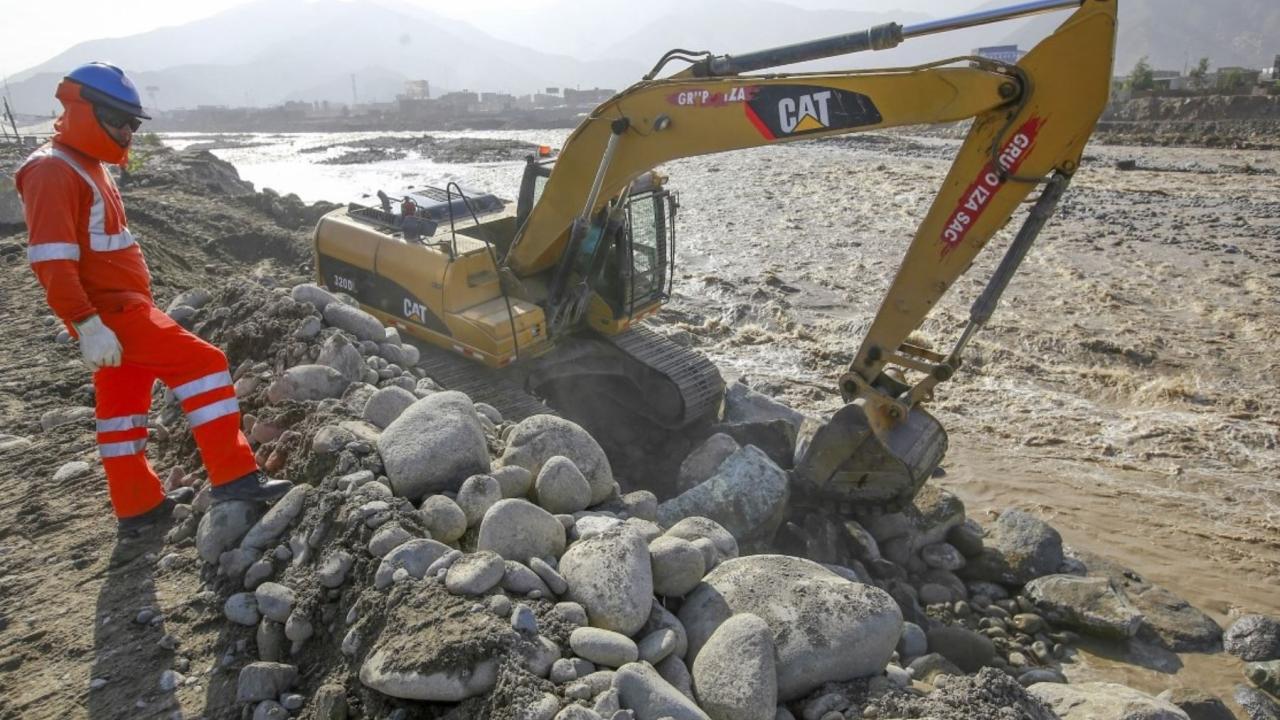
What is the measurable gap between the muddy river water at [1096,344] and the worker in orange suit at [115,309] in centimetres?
466

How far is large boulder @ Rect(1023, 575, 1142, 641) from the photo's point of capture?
465cm

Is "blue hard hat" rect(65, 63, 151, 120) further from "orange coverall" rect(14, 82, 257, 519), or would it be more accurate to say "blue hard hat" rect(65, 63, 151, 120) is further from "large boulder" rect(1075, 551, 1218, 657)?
"large boulder" rect(1075, 551, 1218, 657)

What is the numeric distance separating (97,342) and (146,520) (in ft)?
3.24

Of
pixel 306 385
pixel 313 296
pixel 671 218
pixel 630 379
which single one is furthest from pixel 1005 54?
pixel 313 296

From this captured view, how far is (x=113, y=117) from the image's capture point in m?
3.56

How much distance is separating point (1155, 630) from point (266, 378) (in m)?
5.54

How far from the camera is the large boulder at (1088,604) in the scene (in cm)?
465

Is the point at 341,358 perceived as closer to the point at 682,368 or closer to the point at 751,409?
the point at 682,368

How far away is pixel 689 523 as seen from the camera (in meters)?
3.91

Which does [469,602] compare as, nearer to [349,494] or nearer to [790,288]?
[349,494]

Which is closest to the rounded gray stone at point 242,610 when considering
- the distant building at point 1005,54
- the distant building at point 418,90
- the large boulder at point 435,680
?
the large boulder at point 435,680

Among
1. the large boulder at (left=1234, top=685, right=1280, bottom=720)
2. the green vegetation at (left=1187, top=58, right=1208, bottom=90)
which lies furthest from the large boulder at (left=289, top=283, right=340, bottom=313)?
the green vegetation at (left=1187, top=58, right=1208, bottom=90)

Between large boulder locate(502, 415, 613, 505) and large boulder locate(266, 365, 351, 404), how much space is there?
1244mm

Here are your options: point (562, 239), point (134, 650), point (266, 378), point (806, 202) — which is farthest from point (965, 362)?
point (806, 202)
